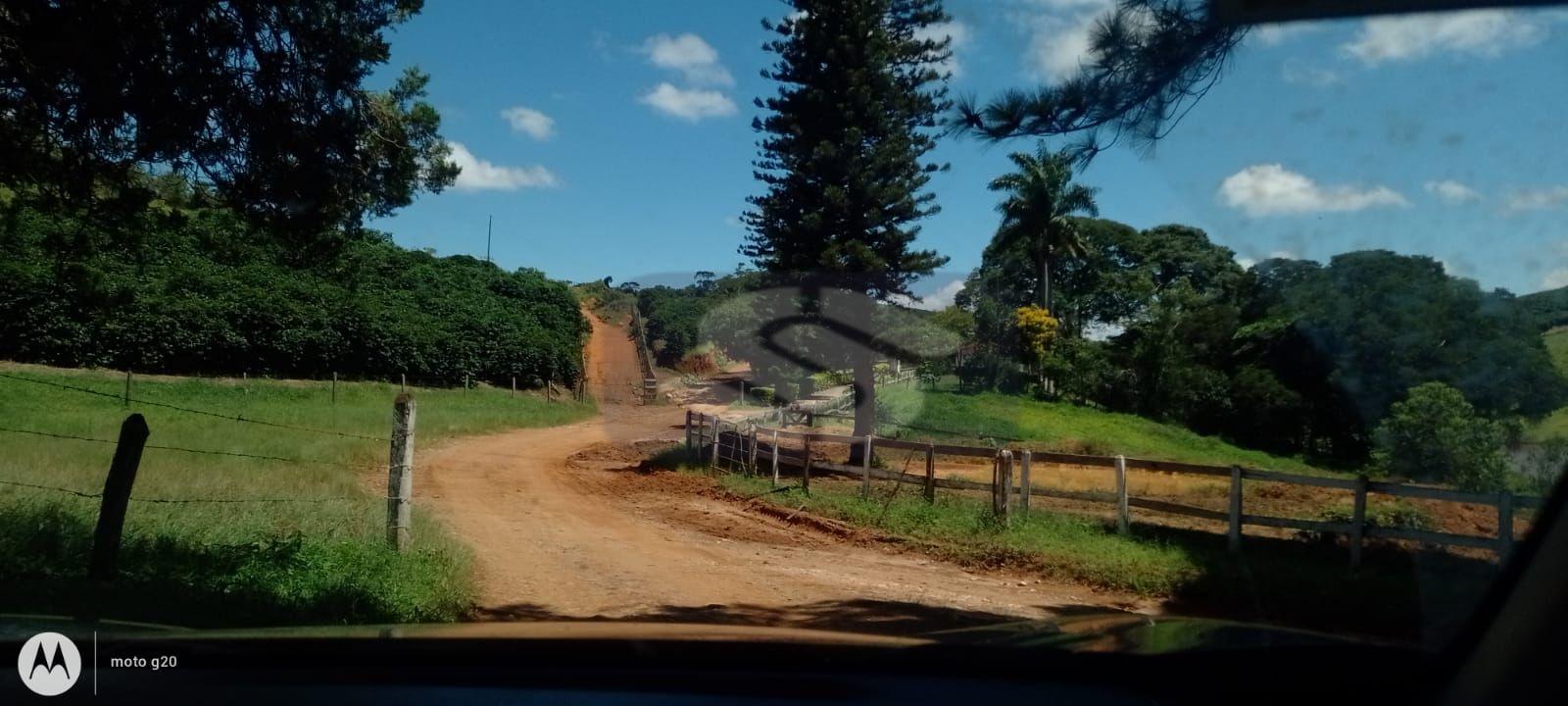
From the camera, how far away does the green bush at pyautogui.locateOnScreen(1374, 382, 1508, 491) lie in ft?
32.1

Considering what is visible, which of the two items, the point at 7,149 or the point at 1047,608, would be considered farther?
the point at 1047,608

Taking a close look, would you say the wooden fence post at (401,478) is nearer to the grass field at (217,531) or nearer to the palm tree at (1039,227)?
the grass field at (217,531)

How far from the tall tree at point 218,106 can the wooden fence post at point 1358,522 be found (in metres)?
9.00

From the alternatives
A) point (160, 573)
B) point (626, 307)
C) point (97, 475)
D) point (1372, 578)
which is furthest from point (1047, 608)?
point (626, 307)

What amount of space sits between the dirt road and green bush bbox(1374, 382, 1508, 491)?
10.7 ft

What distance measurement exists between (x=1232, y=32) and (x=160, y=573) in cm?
736

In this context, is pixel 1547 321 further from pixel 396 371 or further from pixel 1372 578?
pixel 396 371

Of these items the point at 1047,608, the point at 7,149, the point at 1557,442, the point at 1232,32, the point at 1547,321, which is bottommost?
the point at 1047,608

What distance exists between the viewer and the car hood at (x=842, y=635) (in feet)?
9.76

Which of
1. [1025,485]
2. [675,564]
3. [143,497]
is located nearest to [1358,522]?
[1025,485]

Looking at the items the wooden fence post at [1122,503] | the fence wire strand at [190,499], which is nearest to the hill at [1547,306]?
the wooden fence post at [1122,503]

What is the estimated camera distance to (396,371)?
3161cm

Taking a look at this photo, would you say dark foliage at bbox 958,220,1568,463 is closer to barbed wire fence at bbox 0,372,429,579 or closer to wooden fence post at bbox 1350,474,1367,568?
wooden fence post at bbox 1350,474,1367,568

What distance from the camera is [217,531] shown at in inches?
365
